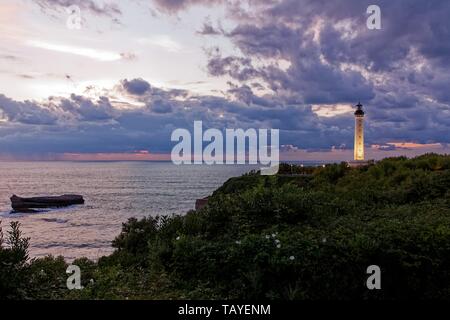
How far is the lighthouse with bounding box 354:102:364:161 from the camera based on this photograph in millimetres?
45594

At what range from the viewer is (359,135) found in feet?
151

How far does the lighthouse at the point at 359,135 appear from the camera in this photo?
1795 inches

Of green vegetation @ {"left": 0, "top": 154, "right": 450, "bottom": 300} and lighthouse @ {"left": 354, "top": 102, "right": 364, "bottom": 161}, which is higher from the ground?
lighthouse @ {"left": 354, "top": 102, "right": 364, "bottom": 161}

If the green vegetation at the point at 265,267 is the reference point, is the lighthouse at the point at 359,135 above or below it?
above

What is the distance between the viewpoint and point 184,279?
700 centimetres

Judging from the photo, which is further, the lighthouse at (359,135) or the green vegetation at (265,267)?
the lighthouse at (359,135)

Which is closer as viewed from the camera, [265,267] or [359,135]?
[265,267]

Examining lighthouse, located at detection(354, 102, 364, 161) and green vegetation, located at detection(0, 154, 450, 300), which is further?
lighthouse, located at detection(354, 102, 364, 161)

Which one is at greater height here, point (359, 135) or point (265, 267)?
point (359, 135)

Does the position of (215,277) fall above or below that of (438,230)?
below

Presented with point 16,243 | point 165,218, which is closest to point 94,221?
point 165,218

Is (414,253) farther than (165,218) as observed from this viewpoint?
No
